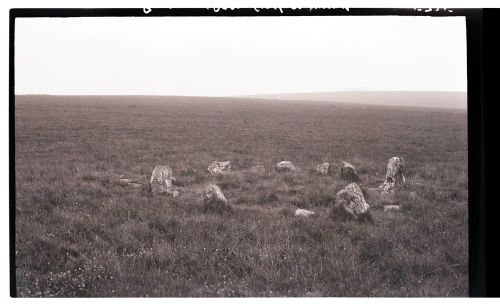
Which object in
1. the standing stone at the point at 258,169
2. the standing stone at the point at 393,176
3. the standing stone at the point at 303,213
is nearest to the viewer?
the standing stone at the point at 303,213

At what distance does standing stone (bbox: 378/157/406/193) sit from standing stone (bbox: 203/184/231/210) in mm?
2352

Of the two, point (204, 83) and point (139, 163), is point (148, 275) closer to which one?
point (139, 163)

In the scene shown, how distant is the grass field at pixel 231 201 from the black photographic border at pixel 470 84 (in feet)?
0.39

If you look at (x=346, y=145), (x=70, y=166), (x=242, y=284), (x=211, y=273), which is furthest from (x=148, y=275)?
(x=346, y=145)

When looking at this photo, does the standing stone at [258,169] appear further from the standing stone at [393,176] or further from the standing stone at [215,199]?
the standing stone at [393,176]

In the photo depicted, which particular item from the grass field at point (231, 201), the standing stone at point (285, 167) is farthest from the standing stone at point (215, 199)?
the standing stone at point (285, 167)

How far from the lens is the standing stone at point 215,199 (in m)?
7.10

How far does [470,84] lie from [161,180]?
15.7 ft

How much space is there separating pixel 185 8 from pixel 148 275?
3925mm

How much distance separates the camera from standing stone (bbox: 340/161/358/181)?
7246 millimetres

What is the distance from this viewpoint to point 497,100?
6805 millimetres

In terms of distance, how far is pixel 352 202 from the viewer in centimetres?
710

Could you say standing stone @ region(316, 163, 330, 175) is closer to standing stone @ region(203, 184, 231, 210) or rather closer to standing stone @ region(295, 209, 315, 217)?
standing stone @ region(295, 209, 315, 217)

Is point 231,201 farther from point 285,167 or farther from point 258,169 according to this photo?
point 285,167
